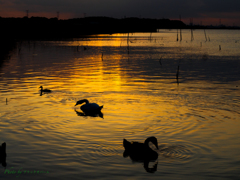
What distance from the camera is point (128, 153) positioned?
11.8m

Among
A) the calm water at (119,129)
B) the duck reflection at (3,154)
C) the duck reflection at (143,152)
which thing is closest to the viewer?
the calm water at (119,129)

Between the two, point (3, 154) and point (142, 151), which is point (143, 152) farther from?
point (3, 154)

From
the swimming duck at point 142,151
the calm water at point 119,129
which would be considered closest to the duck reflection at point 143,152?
the swimming duck at point 142,151

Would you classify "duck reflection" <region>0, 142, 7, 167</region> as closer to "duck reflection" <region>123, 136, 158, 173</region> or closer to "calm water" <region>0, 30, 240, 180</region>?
"calm water" <region>0, 30, 240, 180</region>

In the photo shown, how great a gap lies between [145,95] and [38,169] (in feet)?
45.0

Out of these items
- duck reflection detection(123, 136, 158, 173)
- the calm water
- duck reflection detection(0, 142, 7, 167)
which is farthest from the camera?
duck reflection detection(123, 136, 158, 173)

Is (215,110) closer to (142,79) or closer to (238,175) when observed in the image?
(238,175)

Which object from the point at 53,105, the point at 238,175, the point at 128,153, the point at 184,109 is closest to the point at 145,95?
the point at 184,109

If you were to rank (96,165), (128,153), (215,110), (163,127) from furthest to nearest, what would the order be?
(215,110)
(163,127)
(128,153)
(96,165)

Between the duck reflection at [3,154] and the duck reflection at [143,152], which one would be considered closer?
the duck reflection at [3,154]

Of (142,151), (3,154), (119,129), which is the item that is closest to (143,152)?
(142,151)

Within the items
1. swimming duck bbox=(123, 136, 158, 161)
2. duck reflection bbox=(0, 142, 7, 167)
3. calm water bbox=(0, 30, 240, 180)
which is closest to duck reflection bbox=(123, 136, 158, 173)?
swimming duck bbox=(123, 136, 158, 161)

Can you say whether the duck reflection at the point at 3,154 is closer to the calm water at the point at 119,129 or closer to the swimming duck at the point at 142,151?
the calm water at the point at 119,129

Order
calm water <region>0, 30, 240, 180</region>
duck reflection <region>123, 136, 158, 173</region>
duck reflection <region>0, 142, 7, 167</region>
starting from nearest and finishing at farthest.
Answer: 1. calm water <region>0, 30, 240, 180</region>
2. duck reflection <region>0, 142, 7, 167</region>
3. duck reflection <region>123, 136, 158, 173</region>
